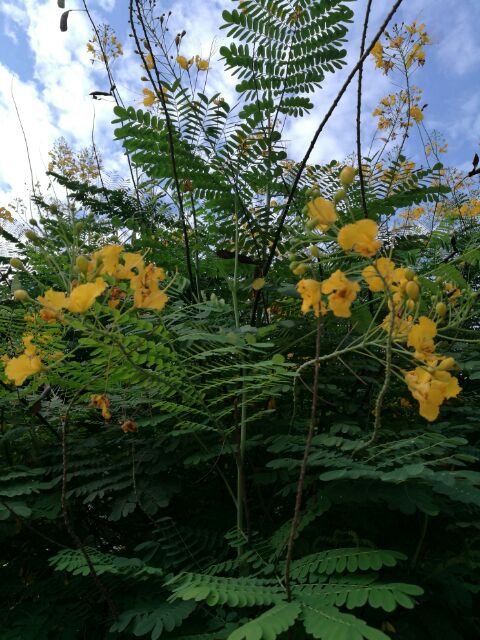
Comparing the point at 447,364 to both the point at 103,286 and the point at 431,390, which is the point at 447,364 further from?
the point at 103,286

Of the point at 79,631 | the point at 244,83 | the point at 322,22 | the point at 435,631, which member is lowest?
the point at 435,631

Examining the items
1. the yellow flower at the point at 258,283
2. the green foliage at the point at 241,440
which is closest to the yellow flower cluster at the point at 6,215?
the green foliage at the point at 241,440

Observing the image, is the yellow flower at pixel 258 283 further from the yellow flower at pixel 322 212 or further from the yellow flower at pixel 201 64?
the yellow flower at pixel 201 64

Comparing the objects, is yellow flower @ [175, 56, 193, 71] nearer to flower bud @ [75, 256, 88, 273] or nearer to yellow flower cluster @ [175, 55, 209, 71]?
yellow flower cluster @ [175, 55, 209, 71]

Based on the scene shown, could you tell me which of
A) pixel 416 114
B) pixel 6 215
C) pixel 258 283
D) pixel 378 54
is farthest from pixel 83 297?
pixel 6 215

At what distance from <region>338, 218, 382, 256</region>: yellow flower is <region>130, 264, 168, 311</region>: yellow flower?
0.35 meters

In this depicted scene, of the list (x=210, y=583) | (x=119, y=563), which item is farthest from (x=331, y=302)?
(x=119, y=563)

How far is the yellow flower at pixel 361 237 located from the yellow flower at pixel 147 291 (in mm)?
353

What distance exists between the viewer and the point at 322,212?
3.08ft

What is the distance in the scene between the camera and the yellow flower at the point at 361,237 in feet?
A: 2.90

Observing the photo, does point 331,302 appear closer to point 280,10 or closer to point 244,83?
point 244,83

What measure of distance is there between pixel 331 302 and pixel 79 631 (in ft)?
3.08

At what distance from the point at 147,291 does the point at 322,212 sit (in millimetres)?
363

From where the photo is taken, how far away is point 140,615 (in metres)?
Answer: 1.06
